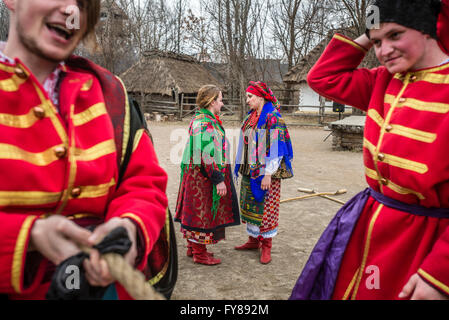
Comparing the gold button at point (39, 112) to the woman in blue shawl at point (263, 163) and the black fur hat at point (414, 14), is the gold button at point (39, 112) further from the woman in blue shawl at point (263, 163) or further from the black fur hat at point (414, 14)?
the woman in blue shawl at point (263, 163)

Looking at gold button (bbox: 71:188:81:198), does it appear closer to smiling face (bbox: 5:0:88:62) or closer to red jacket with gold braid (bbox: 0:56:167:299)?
red jacket with gold braid (bbox: 0:56:167:299)

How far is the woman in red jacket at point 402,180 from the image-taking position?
1.21 meters

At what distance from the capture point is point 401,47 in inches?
50.6

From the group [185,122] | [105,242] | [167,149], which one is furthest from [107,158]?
[185,122]

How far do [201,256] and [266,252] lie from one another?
0.68 metres

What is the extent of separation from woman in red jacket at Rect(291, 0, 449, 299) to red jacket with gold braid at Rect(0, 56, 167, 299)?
2.88 feet

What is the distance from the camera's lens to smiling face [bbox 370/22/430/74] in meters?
1.27

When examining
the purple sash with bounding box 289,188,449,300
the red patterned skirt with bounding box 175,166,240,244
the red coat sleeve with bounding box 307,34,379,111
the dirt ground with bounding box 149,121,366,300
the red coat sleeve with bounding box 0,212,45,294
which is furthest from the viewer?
the red patterned skirt with bounding box 175,166,240,244

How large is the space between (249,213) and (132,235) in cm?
276

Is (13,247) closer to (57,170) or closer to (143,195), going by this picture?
(57,170)

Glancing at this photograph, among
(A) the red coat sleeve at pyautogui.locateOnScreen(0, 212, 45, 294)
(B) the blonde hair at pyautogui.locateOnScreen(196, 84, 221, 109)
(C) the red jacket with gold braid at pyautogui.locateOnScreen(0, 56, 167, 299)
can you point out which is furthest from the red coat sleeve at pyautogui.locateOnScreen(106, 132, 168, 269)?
(B) the blonde hair at pyautogui.locateOnScreen(196, 84, 221, 109)

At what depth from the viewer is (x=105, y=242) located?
2.70ft

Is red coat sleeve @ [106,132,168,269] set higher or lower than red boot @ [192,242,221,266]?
higher

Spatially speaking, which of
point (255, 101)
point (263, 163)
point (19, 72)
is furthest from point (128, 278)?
point (255, 101)
